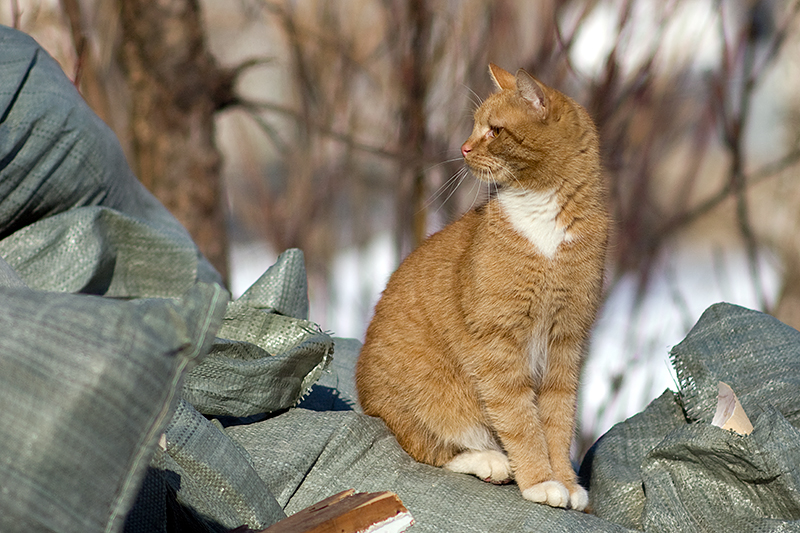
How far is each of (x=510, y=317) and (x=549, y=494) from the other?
368 mm

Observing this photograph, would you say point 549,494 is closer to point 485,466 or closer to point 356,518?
point 485,466

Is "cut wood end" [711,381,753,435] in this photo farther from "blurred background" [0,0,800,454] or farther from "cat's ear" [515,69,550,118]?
"blurred background" [0,0,800,454]

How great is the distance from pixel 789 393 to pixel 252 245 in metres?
3.40

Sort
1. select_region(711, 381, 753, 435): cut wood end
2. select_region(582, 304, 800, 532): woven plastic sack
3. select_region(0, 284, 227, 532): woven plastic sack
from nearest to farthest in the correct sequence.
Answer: select_region(0, 284, 227, 532): woven plastic sack, select_region(582, 304, 800, 532): woven plastic sack, select_region(711, 381, 753, 435): cut wood end

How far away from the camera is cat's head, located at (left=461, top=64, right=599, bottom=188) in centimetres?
151

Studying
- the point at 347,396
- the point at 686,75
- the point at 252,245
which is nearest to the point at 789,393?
the point at 347,396

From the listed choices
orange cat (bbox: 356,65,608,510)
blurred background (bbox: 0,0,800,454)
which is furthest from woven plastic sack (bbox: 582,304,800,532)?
blurred background (bbox: 0,0,800,454)

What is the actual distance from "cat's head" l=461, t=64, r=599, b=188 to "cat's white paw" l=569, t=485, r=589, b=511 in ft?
2.15

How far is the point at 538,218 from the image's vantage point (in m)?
1.51

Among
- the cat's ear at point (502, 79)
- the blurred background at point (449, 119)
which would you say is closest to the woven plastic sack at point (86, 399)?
the cat's ear at point (502, 79)

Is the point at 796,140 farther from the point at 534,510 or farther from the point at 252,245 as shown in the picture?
the point at 252,245

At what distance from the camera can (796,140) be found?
3219 mm

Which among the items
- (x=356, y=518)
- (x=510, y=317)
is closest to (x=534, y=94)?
(x=510, y=317)

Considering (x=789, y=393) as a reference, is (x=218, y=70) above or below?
above
